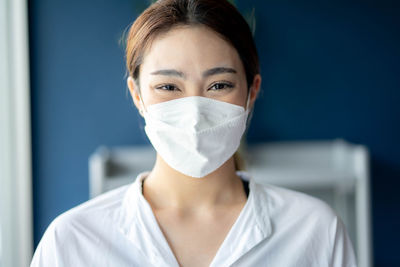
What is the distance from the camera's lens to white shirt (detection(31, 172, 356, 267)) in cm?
97

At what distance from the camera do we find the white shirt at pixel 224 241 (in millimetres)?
968

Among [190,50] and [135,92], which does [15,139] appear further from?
[190,50]

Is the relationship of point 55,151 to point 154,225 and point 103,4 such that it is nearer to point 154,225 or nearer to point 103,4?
point 103,4

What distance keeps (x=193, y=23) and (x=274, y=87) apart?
65.5 inches

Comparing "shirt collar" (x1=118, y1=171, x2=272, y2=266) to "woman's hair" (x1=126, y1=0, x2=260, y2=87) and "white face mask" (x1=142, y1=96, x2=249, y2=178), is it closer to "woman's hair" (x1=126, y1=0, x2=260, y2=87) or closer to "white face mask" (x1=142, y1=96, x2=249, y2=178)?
"white face mask" (x1=142, y1=96, x2=249, y2=178)

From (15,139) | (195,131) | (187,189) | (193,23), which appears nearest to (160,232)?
(187,189)

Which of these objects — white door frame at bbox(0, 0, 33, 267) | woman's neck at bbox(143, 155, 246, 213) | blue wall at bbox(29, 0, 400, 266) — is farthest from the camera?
blue wall at bbox(29, 0, 400, 266)

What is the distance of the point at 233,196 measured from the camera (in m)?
1.11

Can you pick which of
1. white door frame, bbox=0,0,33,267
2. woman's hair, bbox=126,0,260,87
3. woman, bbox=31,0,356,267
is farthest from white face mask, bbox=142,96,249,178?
white door frame, bbox=0,0,33,267

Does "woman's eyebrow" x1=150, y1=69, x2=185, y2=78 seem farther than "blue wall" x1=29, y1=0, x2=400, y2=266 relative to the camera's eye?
No

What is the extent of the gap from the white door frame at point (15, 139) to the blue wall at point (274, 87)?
82 millimetres

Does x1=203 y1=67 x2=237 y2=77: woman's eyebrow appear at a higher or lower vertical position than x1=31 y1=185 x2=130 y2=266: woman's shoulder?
higher

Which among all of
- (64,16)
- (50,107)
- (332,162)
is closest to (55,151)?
(50,107)

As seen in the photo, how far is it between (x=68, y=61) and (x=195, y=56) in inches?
67.3
